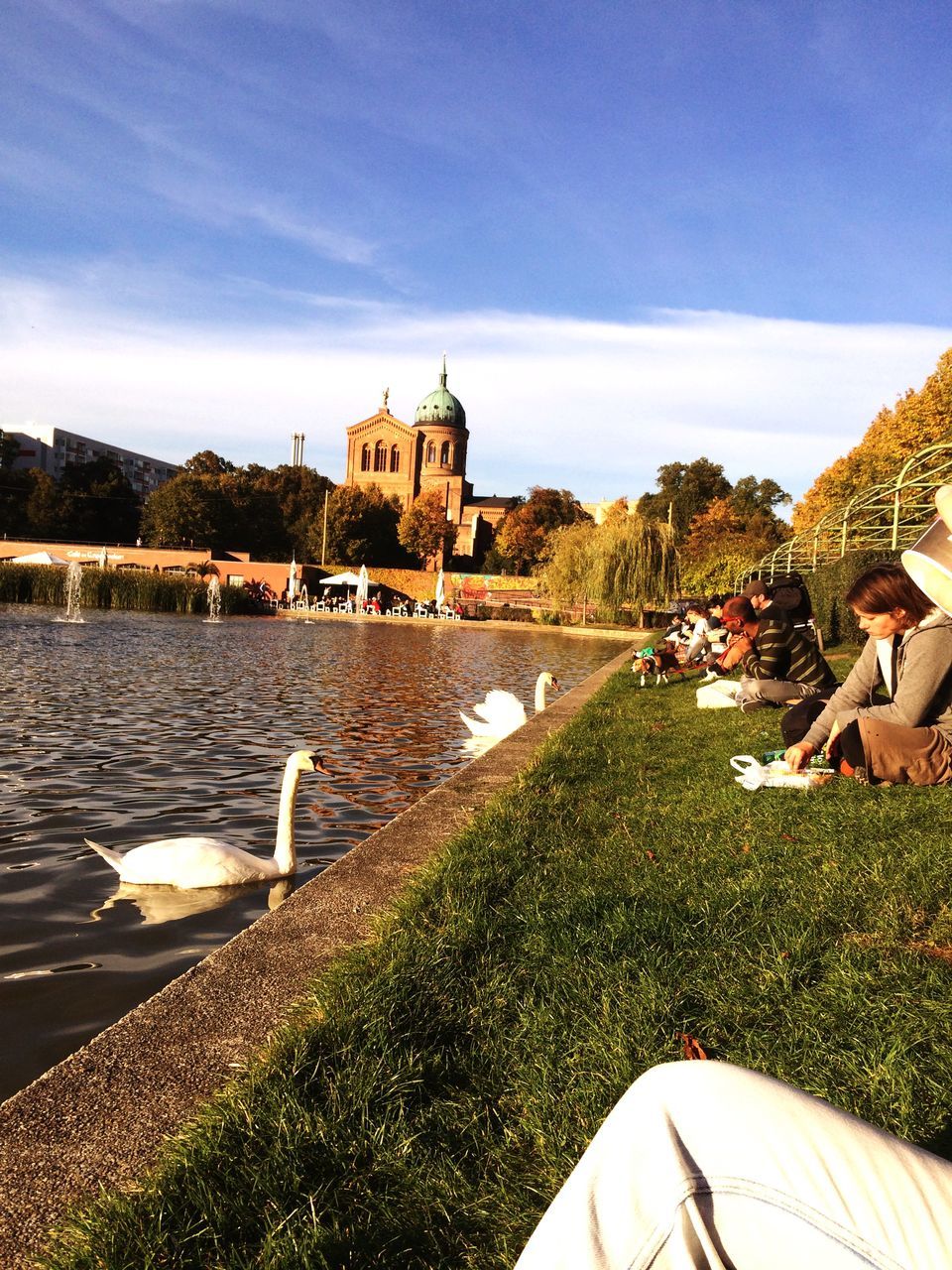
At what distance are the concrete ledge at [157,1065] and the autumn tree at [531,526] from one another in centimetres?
7310

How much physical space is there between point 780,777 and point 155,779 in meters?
5.08

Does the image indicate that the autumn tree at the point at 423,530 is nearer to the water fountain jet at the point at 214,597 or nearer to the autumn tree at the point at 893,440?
the autumn tree at the point at 893,440

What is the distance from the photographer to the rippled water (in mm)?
4037

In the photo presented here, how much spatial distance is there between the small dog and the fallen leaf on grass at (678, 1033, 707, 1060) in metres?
11.4

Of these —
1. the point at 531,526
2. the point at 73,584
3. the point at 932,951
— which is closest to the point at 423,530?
the point at 531,526

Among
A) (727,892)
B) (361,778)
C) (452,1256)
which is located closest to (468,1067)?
(452,1256)

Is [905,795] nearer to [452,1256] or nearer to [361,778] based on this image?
[452,1256]

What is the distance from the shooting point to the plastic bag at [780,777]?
549 cm

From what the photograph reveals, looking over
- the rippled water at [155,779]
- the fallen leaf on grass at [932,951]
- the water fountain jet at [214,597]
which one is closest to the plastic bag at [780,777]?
the fallen leaf on grass at [932,951]

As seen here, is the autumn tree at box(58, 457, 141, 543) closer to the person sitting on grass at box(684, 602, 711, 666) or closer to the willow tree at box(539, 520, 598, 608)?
the willow tree at box(539, 520, 598, 608)

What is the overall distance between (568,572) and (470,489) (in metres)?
59.9

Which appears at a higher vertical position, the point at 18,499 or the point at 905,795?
the point at 18,499

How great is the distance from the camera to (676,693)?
1238 centimetres

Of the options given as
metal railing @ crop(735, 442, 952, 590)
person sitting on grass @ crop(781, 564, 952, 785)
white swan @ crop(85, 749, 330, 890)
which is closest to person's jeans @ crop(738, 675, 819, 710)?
metal railing @ crop(735, 442, 952, 590)
